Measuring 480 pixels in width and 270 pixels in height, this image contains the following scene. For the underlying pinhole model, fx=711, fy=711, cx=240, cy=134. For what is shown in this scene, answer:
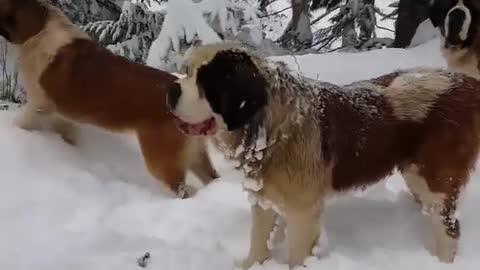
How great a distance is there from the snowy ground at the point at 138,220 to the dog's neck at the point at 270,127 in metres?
0.68

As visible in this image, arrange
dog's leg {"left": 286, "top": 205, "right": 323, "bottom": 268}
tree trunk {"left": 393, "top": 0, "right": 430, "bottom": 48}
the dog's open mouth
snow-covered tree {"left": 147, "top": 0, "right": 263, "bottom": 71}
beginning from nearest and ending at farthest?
the dog's open mouth, dog's leg {"left": 286, "top": 205, "right": 323, "bottom": 268}, snow-covered tree {"left": 147, "top": 0, "right": 263, "bottom": 71}, tree trunk {"left": 393, "top": 0, "right": 430, "bottom": 48}

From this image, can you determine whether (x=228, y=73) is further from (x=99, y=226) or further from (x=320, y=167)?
(x=99, y=226)

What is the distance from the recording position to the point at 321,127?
3803 mm

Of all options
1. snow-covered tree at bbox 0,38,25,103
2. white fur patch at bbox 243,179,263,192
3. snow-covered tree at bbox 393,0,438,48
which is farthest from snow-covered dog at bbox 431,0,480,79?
snow-covered tree at bbox 0,38,25,103

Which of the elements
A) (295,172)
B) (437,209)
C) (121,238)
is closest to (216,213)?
(121,238)

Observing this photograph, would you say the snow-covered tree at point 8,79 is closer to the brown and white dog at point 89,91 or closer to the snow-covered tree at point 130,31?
the brown and white dog at point 89,91

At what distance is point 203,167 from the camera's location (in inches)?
210

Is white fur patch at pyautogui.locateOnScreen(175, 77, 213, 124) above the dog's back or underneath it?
above

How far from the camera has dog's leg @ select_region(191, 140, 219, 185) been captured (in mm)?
5285

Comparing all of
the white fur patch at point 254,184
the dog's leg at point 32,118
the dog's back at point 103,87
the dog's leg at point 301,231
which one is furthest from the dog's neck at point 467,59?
the dog's leg at point 32,118

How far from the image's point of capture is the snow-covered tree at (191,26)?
23.9 ft

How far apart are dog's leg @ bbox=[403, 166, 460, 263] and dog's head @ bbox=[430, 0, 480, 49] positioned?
73.9 inches

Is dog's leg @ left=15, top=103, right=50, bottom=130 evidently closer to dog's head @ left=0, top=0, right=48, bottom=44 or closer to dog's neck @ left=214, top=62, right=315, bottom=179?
dog's head @ left=0, top=0, right=48, bottom=44

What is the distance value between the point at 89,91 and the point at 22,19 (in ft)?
2.50
